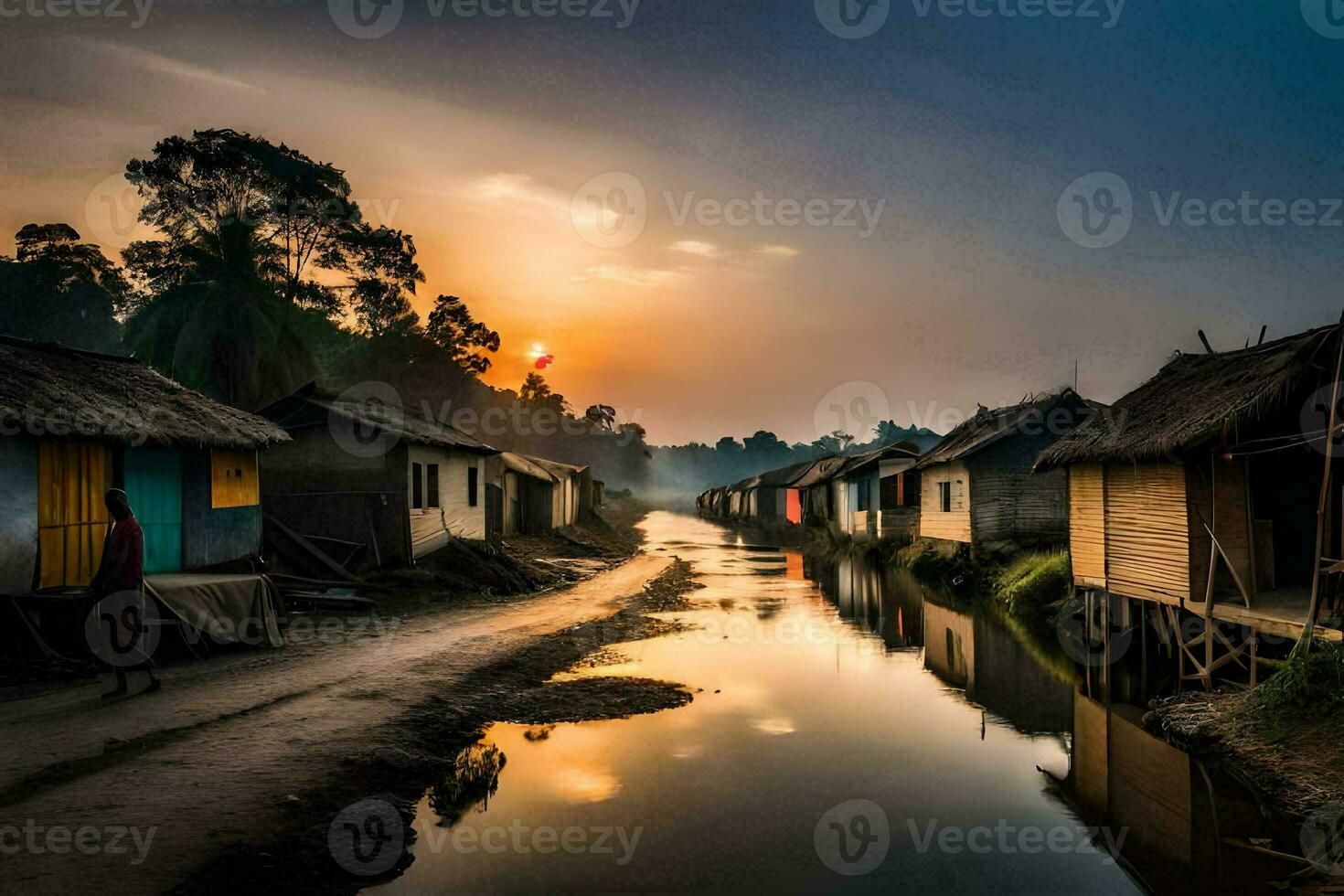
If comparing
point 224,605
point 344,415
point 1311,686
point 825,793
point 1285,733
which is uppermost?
point 344,415

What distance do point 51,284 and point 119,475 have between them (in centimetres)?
5005

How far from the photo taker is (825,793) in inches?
296

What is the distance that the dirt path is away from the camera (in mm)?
5285

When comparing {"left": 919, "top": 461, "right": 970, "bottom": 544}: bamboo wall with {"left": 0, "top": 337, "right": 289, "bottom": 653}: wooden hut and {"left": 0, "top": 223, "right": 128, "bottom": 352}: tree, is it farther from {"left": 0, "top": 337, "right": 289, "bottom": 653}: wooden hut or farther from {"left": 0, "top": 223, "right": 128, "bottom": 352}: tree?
{"left": 0, "top": 223, "right": 128, "bottom": 352}: tree

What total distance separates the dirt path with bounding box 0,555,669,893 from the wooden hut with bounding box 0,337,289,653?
2.40m

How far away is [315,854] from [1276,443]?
12607 mm

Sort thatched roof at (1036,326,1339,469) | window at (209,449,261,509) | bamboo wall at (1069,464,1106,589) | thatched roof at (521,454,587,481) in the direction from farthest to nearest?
thatched roof at (521,454,587,481), window at (209,449,261,509), bamboo wall at (1069,464,1106,589), thatched roof at (1036,326,1339,469)

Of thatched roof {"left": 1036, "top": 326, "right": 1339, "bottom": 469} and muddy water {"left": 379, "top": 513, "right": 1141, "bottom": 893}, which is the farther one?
thatched roof {"left": 1036, "top": 326, "right": 1339, "bottom": 469}

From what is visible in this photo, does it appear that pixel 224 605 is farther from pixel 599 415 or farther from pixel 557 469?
pixel 599 415

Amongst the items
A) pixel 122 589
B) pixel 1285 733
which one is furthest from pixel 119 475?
pixel 1285 733

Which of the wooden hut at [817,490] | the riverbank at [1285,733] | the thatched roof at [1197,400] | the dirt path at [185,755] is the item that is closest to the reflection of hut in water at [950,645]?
the riverbank at [1285,733]

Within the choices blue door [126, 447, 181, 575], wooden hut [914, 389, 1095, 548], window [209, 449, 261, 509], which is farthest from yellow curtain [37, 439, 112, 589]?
wooden hut [914, 389, 1095, 548]

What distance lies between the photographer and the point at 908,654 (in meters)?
14.1

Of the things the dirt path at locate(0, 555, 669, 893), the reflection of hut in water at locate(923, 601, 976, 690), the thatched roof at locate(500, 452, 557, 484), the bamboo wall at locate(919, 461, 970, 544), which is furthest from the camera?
the thatched roof at locate(500, 452, 557, 484)
